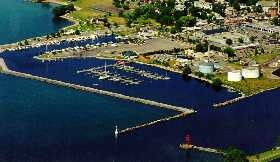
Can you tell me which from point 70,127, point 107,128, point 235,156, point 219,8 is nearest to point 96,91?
point 70,127

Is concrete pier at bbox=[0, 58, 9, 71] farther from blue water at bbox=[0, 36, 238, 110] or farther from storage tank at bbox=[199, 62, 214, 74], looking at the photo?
storage tank at bbox=[199, 62, 214, 74]

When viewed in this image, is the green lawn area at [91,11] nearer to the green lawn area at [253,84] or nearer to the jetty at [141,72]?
the jetty at [141,72]

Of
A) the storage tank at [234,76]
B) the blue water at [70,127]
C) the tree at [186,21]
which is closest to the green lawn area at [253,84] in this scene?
the storage tank at [234,76]

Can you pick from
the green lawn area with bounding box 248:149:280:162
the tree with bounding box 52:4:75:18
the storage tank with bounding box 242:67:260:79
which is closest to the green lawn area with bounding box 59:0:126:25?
the tree with bounding box 52:4:75:18

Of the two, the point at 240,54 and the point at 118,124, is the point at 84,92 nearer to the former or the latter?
the point at 118,124

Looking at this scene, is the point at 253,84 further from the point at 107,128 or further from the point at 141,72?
the point at 107,128
